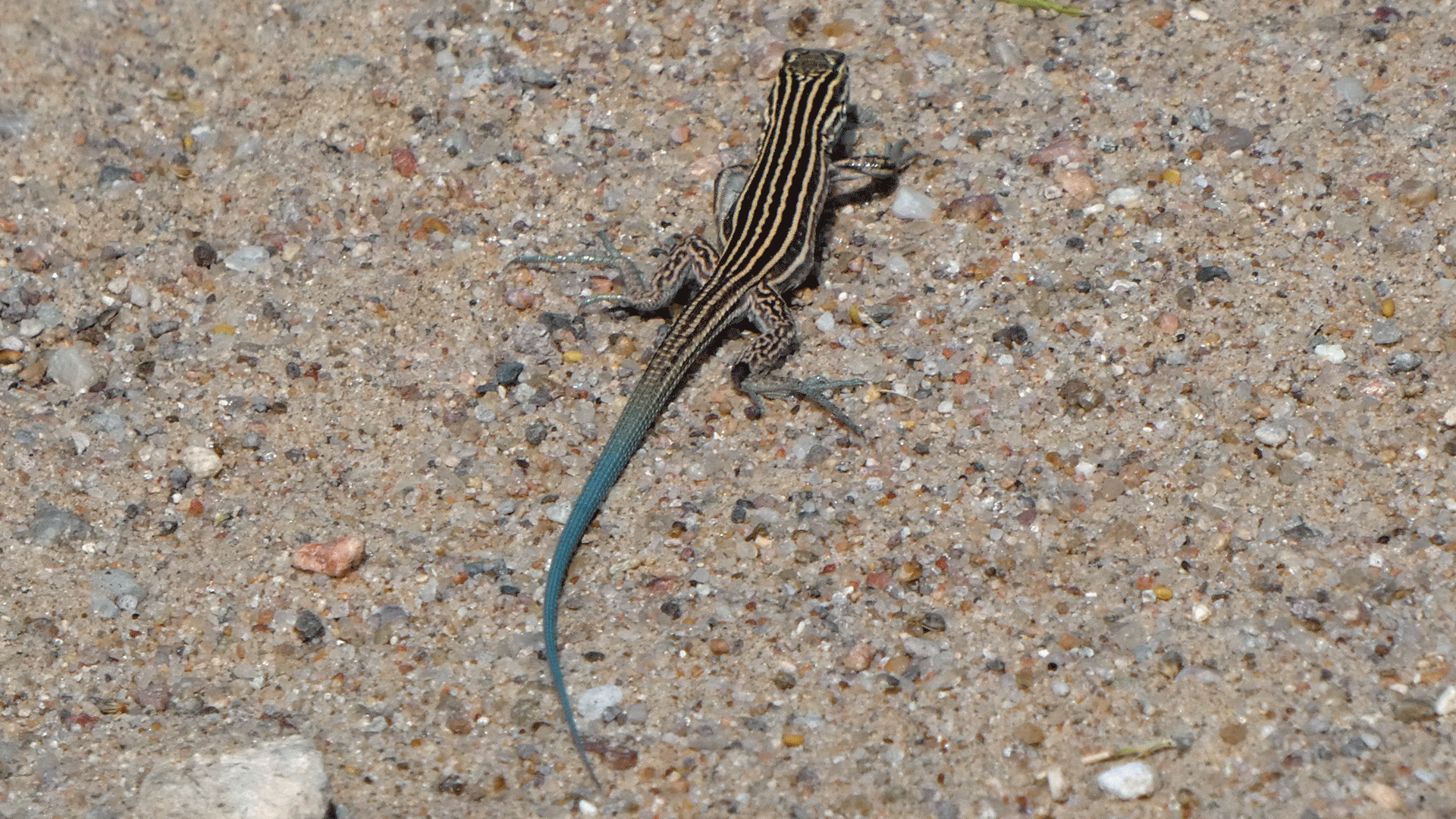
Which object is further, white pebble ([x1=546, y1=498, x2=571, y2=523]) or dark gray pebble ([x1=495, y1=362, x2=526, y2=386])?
dark gray pebble ([x1=495, y1=362, x2=526, y2=386])

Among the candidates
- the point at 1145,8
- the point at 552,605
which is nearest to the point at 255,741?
the point at 552,605

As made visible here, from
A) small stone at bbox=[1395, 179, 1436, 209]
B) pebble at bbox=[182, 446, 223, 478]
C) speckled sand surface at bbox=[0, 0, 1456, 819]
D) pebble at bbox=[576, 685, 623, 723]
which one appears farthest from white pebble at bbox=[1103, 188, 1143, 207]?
pebble at bbox=[182, 446, 223, 478]

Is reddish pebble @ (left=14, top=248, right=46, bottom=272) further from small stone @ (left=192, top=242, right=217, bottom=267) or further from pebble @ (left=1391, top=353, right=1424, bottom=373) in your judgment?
pebble @ (left=1391, top=353, right=1424, bottom=373)

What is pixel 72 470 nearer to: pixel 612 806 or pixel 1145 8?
pixel 612 806

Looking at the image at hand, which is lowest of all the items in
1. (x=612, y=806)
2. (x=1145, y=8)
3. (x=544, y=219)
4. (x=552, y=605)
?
(x=612, y=806)

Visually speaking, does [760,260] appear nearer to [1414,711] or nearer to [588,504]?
[588,504]

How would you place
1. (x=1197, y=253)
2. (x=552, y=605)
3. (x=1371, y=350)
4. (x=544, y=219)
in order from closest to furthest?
(x=552, y=605), (x=1371, y=350), (x=1197, y=253), (x=544, y=219)
